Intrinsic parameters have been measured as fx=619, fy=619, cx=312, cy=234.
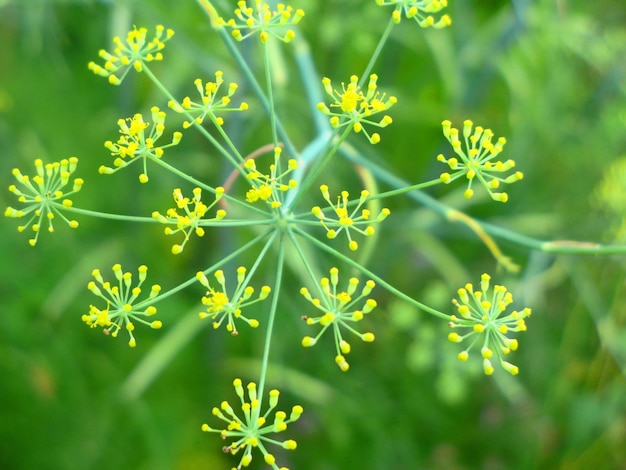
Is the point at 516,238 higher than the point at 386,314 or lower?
lower

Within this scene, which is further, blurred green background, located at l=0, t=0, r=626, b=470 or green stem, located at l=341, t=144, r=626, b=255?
blurred green background, located at l=0, t=0, r=626, b=470

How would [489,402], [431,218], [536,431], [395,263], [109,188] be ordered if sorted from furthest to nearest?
[109,188] → [395,263] → [489,402] → [536,431] → [431,218]

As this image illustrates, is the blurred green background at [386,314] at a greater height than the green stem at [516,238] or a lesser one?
greater

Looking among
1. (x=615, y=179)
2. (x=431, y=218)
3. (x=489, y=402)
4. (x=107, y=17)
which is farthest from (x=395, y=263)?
(x=107, y=17)

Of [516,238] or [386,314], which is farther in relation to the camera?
[386,314]

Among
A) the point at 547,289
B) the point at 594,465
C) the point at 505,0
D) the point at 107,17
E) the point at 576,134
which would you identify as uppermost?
the point at 505,0

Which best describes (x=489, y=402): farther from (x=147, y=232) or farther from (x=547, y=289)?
(x=147, y=232)

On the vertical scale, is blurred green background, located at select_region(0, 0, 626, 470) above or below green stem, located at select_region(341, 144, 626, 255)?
above

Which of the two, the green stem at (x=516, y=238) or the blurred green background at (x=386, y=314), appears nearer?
the green stem at (x=516, y=238)
